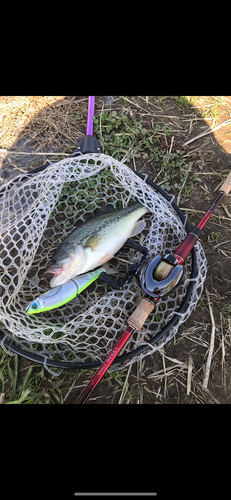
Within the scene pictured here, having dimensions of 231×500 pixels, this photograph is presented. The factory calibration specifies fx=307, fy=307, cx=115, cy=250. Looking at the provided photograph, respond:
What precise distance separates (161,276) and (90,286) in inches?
36.1

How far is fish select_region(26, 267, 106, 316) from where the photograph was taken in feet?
8.98

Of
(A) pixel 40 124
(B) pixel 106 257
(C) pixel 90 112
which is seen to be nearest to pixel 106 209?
(B) pixel 106 257

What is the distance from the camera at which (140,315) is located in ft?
8.50

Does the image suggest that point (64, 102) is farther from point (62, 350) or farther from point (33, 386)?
point (33, 386)

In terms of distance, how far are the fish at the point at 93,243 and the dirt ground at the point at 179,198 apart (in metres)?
0.84

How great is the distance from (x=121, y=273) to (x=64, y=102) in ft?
8.81

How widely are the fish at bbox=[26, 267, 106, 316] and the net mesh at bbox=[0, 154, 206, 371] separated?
0.57 feet

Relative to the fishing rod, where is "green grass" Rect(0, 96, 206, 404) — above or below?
above

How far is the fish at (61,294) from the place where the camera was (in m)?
2.74

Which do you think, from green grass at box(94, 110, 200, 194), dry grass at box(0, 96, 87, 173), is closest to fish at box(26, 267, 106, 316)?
green grass at box(94, 110, 200, 194)

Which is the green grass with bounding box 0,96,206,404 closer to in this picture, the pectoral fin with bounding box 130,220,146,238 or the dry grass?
the dry grass

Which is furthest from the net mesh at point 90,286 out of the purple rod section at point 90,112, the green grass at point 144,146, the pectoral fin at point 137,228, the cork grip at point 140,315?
the purple rod section at point 90,112

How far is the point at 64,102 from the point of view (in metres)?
4.35

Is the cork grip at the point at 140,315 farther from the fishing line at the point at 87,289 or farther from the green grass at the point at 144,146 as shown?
the green grass at the point at 144,146
